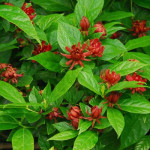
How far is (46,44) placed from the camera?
1.39 meters

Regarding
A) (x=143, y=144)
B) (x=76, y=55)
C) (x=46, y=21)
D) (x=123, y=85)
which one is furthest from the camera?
(x=143, y=144)

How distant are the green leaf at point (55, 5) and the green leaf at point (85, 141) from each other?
0.95 m

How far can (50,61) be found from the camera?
1246 millimetres

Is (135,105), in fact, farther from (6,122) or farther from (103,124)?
(6,122)

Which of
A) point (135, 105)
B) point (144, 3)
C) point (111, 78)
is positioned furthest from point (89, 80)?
point (144, 3)

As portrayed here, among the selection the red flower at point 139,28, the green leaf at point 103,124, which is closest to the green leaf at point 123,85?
the green leaf at point 103,124

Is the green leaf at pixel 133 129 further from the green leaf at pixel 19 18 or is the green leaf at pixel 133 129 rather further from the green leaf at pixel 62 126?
the green leaf at pixel 19 18

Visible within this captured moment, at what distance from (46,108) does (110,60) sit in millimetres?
330

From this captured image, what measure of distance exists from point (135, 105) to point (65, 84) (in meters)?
0.26

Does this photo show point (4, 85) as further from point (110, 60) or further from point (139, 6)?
point (139, 6)

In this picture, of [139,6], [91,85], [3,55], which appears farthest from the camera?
[139,6]

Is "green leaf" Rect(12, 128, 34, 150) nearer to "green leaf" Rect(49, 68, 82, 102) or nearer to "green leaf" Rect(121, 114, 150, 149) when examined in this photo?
"green leaf" Rect(49, 68, 82, 102)

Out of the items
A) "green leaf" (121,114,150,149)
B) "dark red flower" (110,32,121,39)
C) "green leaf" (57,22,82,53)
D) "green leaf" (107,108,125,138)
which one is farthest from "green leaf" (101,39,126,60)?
"dark red flower" (110,32,121,39)

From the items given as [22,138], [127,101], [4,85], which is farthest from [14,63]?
[127,101]
